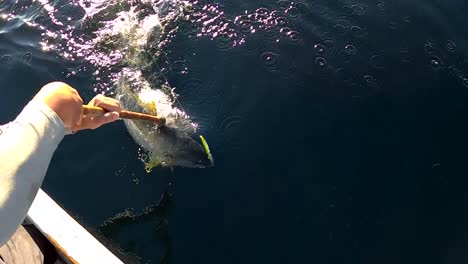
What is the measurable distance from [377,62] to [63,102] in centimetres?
517

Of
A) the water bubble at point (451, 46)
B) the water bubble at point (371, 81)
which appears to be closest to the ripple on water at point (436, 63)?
the water bubble at point (451, 46)

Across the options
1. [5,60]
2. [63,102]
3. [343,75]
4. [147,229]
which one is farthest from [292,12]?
[63,102]

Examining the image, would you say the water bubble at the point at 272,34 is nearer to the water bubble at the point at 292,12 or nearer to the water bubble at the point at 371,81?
the water bubble at the point at 292,12

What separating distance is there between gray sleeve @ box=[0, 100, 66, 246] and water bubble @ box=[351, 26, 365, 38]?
553 cm

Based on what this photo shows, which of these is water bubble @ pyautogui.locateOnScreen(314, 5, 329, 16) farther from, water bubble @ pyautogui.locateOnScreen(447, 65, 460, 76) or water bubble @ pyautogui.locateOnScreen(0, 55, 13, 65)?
water bubble @ pyautogui.locateOnScreen(0, 55, 13, 65)

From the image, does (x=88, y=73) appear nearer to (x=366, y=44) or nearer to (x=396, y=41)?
(x=366, y=44)

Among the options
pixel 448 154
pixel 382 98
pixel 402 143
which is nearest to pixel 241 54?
pixel 382 98

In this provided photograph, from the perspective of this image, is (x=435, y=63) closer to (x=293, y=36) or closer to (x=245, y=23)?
(x=293, y=36)

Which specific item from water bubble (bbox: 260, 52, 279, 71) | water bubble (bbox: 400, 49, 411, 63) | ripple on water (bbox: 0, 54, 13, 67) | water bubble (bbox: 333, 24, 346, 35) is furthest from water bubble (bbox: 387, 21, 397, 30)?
ripple on water (bbox: 0, 54, 13, 67)

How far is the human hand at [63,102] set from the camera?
2428 millimetres

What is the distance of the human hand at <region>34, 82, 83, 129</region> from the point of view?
7.97 feet

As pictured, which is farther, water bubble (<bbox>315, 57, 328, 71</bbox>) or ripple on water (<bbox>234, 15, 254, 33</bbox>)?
ripple on water (<bbox>234, 15, 254, 33</bbox>)

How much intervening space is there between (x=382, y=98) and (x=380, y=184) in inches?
54.6

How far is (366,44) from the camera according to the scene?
6785 millimetres
